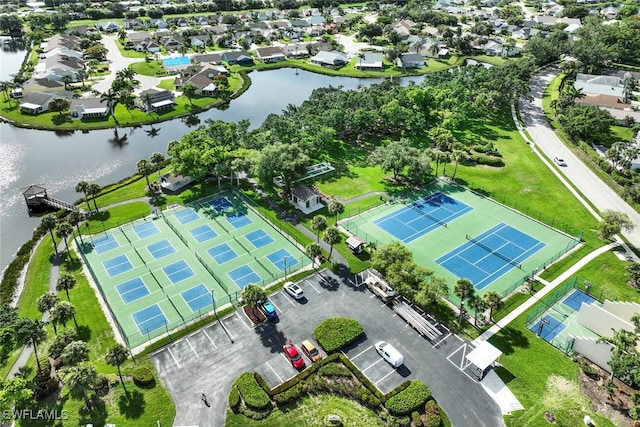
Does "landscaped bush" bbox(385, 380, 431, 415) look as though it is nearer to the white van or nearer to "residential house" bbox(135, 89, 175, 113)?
the white van

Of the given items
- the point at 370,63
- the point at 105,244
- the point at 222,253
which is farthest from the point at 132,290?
the point at 370,63

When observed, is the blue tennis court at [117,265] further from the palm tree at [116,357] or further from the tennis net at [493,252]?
the tennis net at [493,252]

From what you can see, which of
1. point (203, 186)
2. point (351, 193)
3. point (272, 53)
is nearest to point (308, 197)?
point (351, 193)

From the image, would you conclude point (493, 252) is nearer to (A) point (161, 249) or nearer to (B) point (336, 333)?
(B) point (336, 333)

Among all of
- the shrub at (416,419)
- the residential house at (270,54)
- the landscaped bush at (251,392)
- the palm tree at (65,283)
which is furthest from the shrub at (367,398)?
the residential house at (270,54)

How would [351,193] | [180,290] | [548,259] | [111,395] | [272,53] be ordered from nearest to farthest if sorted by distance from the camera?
[111,395]
[180,290]
[548,259]
[351,193]
[272,53]

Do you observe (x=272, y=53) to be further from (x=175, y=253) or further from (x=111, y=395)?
(x=111, y=395)
